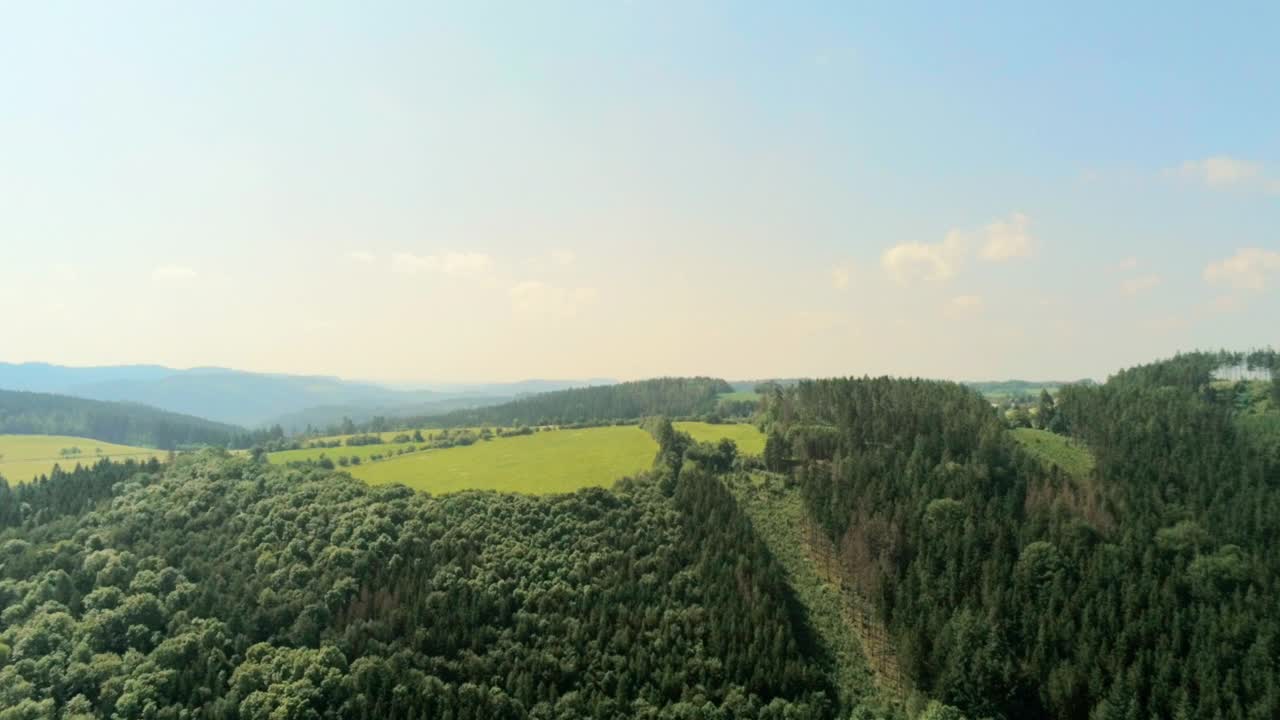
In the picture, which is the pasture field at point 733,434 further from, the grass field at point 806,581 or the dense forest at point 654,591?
the grass field at point 806,581

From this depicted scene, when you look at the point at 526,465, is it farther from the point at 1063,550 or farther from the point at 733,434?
the point at 1063,550

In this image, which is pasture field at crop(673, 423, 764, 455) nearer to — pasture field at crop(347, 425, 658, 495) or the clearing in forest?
pasture field at crop(347, 425, 658, 495)

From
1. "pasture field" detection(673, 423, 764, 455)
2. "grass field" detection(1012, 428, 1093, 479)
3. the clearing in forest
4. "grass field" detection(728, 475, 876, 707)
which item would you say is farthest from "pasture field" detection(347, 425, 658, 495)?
"grass field" detection(1012, 428, 1093, 479)

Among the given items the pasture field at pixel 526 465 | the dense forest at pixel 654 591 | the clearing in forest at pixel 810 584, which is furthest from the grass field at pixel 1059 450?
the pasture field at pixel 526 465

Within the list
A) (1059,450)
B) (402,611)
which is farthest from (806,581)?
(1059,450)

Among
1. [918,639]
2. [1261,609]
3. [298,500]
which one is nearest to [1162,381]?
[1261,609]

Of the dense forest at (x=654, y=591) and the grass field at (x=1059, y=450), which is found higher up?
the grass field at (x=1059, y=450)

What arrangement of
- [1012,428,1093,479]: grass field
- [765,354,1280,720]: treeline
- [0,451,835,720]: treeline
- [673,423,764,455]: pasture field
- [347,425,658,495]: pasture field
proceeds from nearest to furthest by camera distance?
[0,451,835,720]: treeline
[765,354,1280,720]: treeline
[347,425,658,495]: pasture field
[1012,428,1093,479]: grass field
[673,423,764,455]: pasture field
